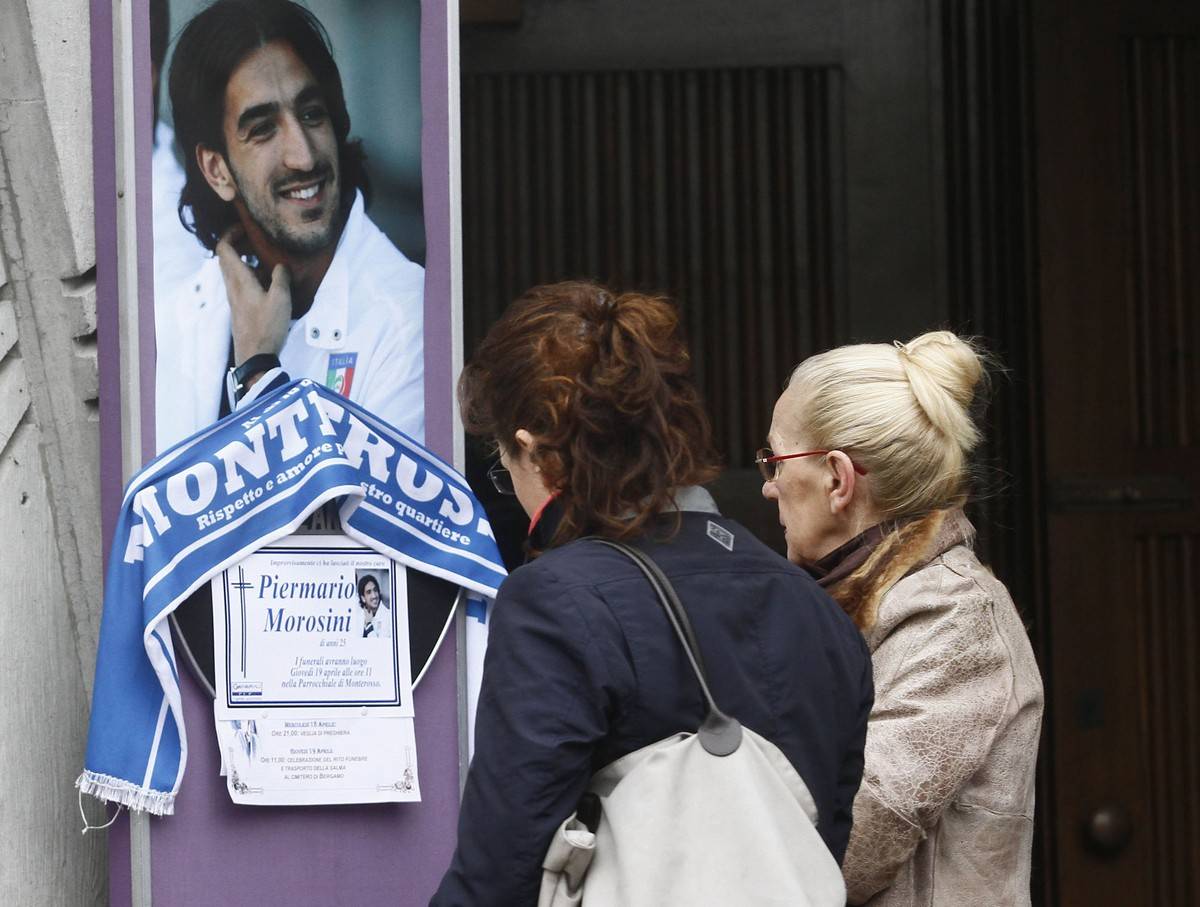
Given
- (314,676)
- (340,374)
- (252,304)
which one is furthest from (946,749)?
(252,304)

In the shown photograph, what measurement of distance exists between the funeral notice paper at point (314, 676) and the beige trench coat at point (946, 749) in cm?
64

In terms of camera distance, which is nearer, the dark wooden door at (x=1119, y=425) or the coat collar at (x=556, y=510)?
the coat collar at (x=556, y=510)

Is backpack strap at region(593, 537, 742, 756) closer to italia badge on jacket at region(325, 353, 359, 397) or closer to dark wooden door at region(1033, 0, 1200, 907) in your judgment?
italia badge on jacket at region(325, 353, 359, 397)

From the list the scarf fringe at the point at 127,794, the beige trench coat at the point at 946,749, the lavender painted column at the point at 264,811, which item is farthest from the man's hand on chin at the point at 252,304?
the beige trench coat at the point at 946,749

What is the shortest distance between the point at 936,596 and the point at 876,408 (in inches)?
10.7

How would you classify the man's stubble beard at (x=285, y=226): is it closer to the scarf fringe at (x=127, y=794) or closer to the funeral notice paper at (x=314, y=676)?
the funeral notice paper at (x=314, y=676)

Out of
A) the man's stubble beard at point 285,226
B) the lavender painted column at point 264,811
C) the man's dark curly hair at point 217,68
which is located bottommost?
the lavender painted column at point 264,811

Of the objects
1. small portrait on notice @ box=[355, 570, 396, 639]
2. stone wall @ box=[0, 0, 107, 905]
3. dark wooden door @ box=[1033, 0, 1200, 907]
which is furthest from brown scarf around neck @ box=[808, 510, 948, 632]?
dark wooden door @ box=[1033, 0, 1200, 907]

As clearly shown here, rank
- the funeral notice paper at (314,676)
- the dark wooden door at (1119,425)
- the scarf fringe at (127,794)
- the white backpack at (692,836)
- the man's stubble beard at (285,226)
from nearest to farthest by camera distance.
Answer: the white backpack at (692,836) → the scarf fringe at (127,794) → the funeral notice paper at (314,676) → the man's stubble beard at (285,226) → the dark wooden door at (1119,425)

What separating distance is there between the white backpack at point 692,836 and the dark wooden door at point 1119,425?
92.0 inches

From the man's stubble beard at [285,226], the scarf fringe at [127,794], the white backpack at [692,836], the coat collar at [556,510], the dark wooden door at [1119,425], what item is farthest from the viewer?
the dark wooden door at [1119,425]

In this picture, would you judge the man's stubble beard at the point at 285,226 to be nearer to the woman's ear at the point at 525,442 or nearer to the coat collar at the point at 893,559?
the woman's ear at the point at 525,442

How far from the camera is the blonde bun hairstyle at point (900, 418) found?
2.15 m

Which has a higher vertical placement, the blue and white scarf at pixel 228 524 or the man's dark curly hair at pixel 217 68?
the man's dark curly hair at pixel 217 68
